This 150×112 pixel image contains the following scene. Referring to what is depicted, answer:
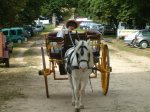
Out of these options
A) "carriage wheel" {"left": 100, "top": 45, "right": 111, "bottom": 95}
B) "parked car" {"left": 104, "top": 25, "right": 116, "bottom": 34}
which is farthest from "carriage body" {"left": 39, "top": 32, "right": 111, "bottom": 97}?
"parked car" {"left": 104, "top": 25, "right": 116, "bottom": 34}

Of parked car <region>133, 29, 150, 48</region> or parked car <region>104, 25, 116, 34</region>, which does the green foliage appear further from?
parked car <region>133, 29, 150, 48</region>

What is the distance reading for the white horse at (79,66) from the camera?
11.2 m

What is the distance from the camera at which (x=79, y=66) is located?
36.8ft

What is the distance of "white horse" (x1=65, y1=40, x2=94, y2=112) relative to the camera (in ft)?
36.7

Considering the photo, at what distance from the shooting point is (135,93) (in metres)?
14.4

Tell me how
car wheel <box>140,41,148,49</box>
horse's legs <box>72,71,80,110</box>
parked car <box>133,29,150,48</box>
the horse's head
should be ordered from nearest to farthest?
the horse's head → horse's legs <box>72,71,80,110</box> → car wheel <box>140,41,148,49</box> → parked car <box>133,29,150,48</box>

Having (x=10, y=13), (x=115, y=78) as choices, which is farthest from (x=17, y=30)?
(x=115, y=78)

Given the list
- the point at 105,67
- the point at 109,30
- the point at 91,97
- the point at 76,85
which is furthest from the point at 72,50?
the point at 109,30

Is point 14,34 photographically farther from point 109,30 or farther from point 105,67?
point 105,67

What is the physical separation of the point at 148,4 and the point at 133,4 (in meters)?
3.97

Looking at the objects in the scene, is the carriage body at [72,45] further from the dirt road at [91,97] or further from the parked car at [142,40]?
the parked car at [142,40]

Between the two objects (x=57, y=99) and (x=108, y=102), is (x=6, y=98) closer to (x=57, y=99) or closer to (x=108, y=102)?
(x=57, y=99)

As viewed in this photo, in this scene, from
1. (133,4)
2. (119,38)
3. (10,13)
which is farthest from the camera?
(119,38)

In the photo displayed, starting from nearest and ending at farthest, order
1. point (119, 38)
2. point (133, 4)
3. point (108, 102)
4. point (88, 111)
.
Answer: point (88, 111), point (108, 102), point (133, 4), point (119, 38)
